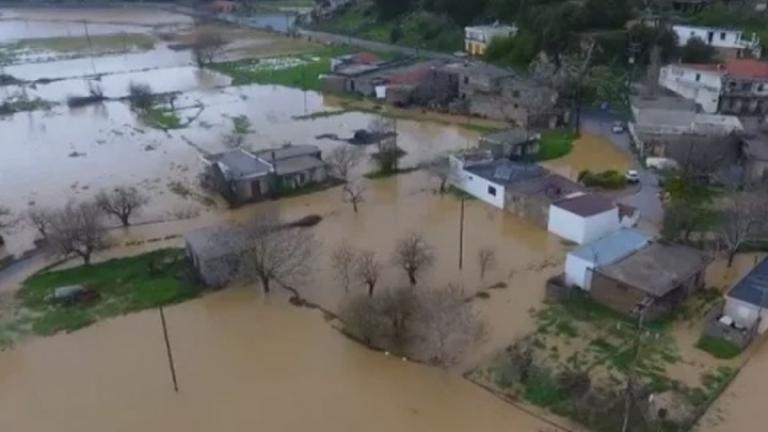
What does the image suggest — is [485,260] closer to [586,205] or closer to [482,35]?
[586,205]

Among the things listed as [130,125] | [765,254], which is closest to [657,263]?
[765,254]

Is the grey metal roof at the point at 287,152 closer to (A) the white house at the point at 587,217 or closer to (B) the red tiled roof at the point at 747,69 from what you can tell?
(A) the white house at the point at 587,217

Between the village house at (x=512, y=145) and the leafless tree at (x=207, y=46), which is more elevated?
the leafless tree at (x=207, y=46)

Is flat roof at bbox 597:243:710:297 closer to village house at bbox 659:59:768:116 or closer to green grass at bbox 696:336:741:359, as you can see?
Answer: green grass at bbox 696:336:741:359

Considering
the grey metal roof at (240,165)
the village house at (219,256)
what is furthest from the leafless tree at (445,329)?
the grey metal roof at (240,165)

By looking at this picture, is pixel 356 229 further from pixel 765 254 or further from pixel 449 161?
Answer: pixel 765 254

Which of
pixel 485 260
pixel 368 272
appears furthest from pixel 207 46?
pixel 368 272
